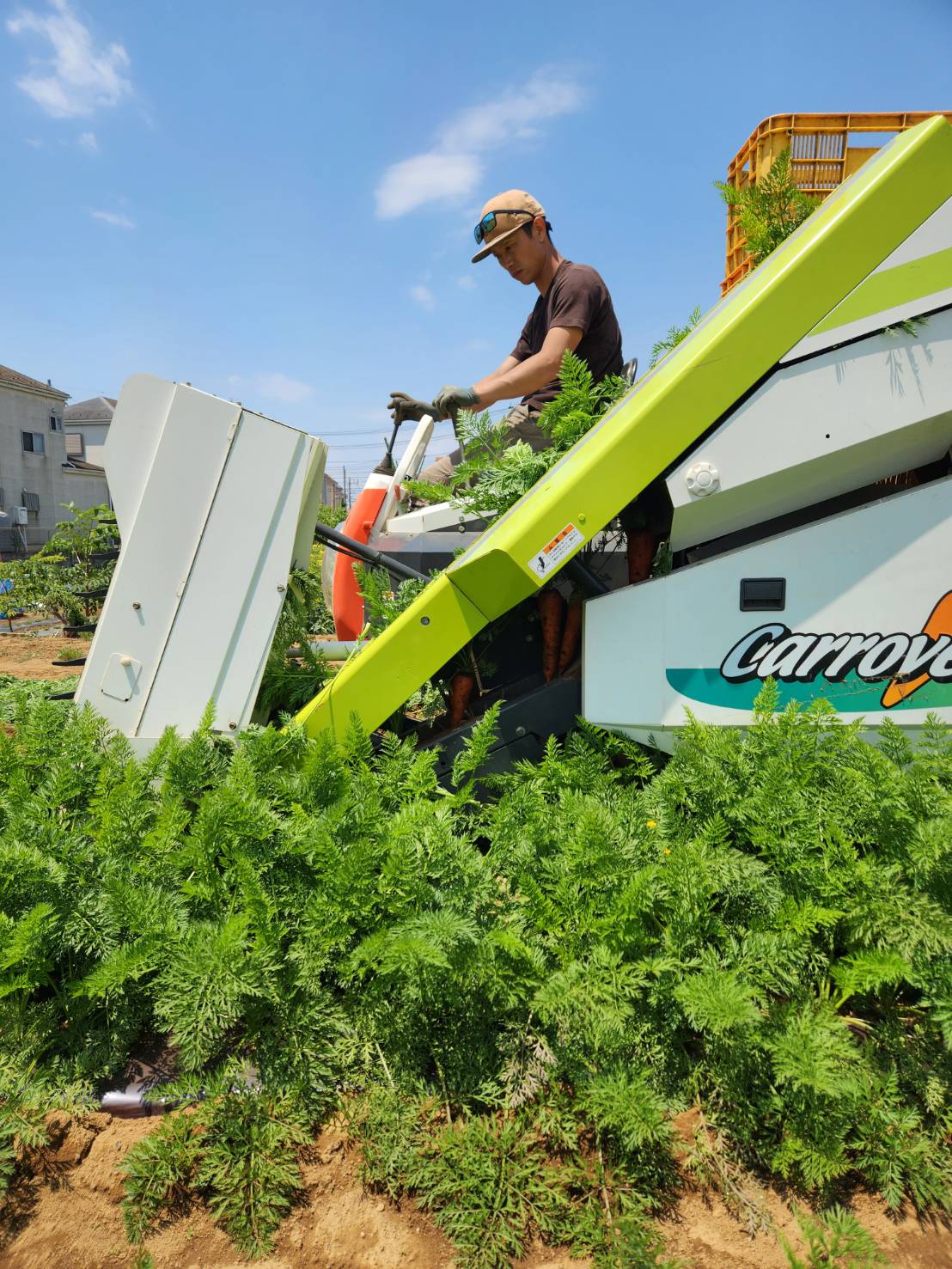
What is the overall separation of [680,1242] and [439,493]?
218cm

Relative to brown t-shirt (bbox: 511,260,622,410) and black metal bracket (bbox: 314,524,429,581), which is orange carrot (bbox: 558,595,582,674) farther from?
brown t-shirt (bbox: 511,260,622,410)

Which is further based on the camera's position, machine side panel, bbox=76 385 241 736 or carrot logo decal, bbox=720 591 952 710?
machine side panel, bbox=76 385 241 736

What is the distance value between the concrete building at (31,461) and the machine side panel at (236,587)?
33.8 metres

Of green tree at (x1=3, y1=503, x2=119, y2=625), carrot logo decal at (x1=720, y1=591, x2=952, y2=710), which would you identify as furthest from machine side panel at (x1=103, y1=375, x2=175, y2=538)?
green tree at (x1=3, y1=503, x2=119, y2=625)

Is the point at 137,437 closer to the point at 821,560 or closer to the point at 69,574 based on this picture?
the point at 821,560

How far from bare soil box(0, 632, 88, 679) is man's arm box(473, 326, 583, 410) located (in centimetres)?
488

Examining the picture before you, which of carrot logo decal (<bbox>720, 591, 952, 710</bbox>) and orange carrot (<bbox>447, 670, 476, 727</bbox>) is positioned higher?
carrot logo decal (<bbox>720, 591, 952, 710</bbox>)

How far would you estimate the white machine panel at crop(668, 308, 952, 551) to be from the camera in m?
2.19

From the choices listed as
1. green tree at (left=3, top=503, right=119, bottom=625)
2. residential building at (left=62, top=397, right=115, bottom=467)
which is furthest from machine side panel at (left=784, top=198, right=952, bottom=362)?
residential building at (left=62, top=397, right=115, bottom=467)

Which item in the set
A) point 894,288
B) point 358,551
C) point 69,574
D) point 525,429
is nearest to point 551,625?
point 358,551

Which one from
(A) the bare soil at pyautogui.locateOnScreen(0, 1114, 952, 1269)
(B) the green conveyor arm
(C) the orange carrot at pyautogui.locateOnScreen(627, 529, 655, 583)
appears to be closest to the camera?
(A) the bare soil at pyautogui.locateOnScreen(0, 1114, 952, 1269)

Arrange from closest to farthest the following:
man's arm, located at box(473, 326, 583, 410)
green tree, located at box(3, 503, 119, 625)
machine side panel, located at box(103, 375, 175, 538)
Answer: machine side panel, located at box(103, 375, 175, 538) → man's arm, located at box(473, 326, 583, 410) → green tree, located at box(3, 503, 119, 625)

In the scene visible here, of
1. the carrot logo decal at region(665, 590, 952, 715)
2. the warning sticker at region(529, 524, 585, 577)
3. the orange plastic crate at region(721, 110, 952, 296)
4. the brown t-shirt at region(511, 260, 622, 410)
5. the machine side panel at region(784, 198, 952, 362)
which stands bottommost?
the carrot logo decal at region(665, 590, 952, 715)

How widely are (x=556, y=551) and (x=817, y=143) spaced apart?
2.75 m
